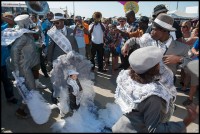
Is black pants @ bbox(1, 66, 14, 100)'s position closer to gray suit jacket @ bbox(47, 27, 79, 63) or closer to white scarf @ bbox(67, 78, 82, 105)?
gray suit jacket @ bbox(47, 27, 79, 63)

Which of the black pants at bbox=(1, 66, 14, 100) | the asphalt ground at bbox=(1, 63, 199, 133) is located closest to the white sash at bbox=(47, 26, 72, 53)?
the black pants at bbox=(1, 66, 14, 100)

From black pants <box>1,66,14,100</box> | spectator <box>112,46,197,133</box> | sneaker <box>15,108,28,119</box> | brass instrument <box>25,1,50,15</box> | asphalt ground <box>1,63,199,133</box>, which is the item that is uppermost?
brass instrument <box>25,1,50,15</box>

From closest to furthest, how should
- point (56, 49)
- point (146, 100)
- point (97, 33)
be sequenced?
point (146, 100) → point (56, 49) → point (97, 33)

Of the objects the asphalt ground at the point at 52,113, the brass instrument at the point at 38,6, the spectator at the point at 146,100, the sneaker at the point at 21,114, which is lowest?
the asphalt ground at the point at 52,113

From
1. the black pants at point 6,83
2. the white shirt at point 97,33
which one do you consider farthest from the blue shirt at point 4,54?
the white shirt at point 97,33

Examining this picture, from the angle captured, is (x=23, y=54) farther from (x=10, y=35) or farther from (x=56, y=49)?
(x=56, y=49)

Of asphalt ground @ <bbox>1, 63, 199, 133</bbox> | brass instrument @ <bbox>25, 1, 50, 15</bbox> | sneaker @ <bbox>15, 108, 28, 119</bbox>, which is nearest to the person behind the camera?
brass instrument @ <bbox>25, 1, 50, 15</bbox>

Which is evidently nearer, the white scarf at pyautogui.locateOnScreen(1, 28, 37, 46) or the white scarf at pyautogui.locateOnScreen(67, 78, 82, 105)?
the white scarf at pyautogui.locateOnScreen(1, 28, 37, 46)

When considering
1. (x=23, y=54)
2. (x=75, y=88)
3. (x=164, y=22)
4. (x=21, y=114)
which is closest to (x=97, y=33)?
(x=75, y=88)

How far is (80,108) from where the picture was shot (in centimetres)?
398

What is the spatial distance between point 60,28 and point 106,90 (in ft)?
6.38

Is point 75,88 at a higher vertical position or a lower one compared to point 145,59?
lower

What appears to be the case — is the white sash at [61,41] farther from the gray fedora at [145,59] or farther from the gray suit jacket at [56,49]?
the gray fedora at [145,59]

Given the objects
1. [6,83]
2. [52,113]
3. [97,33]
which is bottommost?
[52,113]
